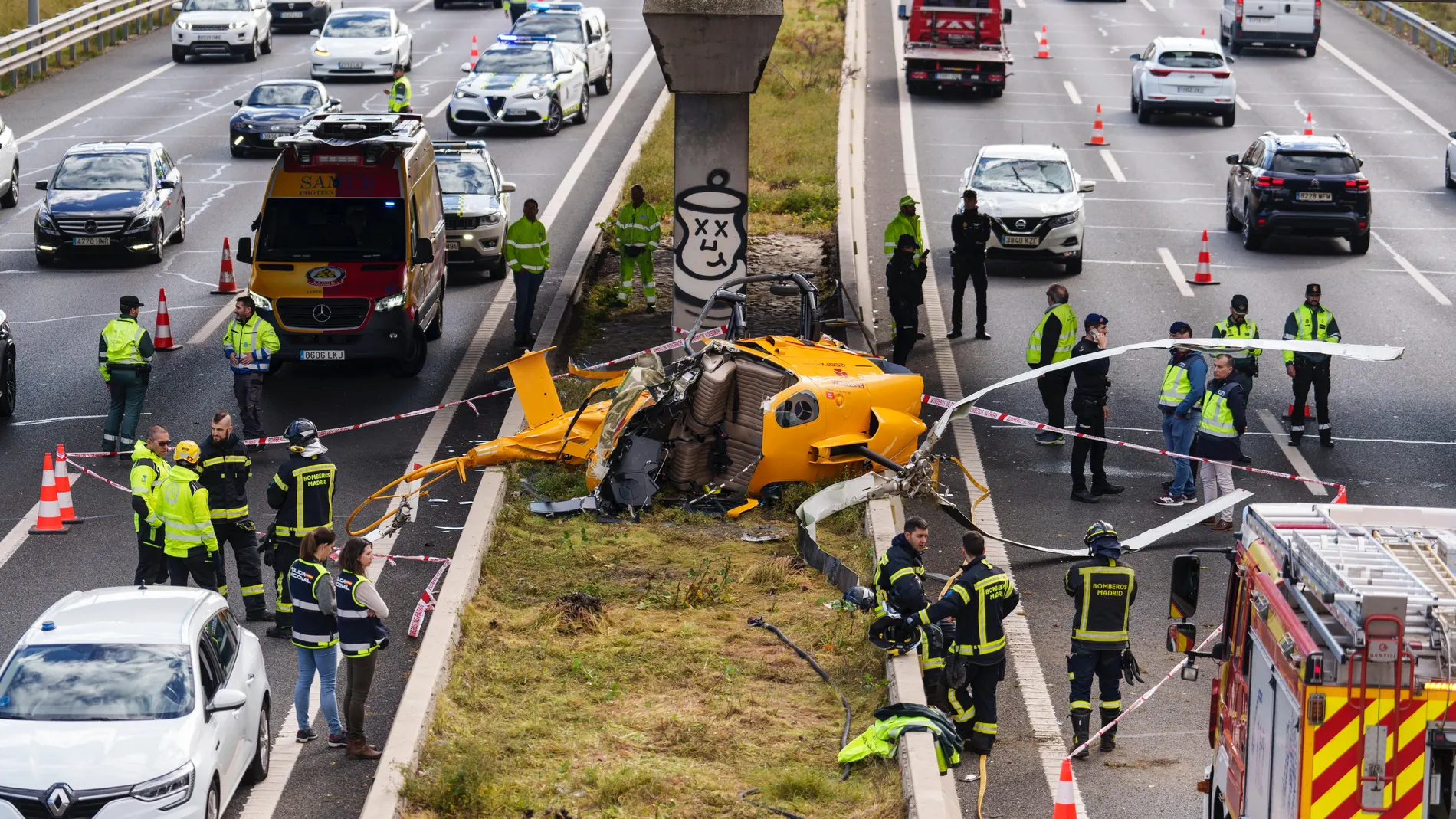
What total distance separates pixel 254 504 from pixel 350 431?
2590 millimetres

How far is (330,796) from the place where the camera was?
10805mm

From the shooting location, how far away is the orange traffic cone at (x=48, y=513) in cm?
1561

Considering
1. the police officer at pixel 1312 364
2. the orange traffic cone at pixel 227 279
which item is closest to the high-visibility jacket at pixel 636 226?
the orange traffic cone at pixel 227 279

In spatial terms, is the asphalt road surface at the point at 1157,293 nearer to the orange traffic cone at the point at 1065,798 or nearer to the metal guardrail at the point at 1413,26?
the metal guardrail at the point at 1413,26

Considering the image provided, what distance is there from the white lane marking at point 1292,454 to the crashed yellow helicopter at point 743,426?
3.93 metres

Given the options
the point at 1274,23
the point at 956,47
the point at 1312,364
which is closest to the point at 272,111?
the point at 956,47

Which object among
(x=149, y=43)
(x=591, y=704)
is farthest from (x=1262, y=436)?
(x=149, y=43)

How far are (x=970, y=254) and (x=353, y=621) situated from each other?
43.4 feet

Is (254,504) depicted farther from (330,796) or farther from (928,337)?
(928,337)

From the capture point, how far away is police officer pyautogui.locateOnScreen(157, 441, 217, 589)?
12.9 m

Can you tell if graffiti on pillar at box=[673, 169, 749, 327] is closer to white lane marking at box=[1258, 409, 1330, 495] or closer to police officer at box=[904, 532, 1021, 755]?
white lane marking at box=[1258, 409, 1330, 495]

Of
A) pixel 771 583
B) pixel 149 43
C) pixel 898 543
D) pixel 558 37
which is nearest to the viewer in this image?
pixel 898 543

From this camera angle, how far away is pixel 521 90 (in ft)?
119

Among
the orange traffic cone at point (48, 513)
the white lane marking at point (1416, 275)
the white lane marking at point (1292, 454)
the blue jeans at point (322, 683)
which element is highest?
the blue jeans at point (322, 683)
